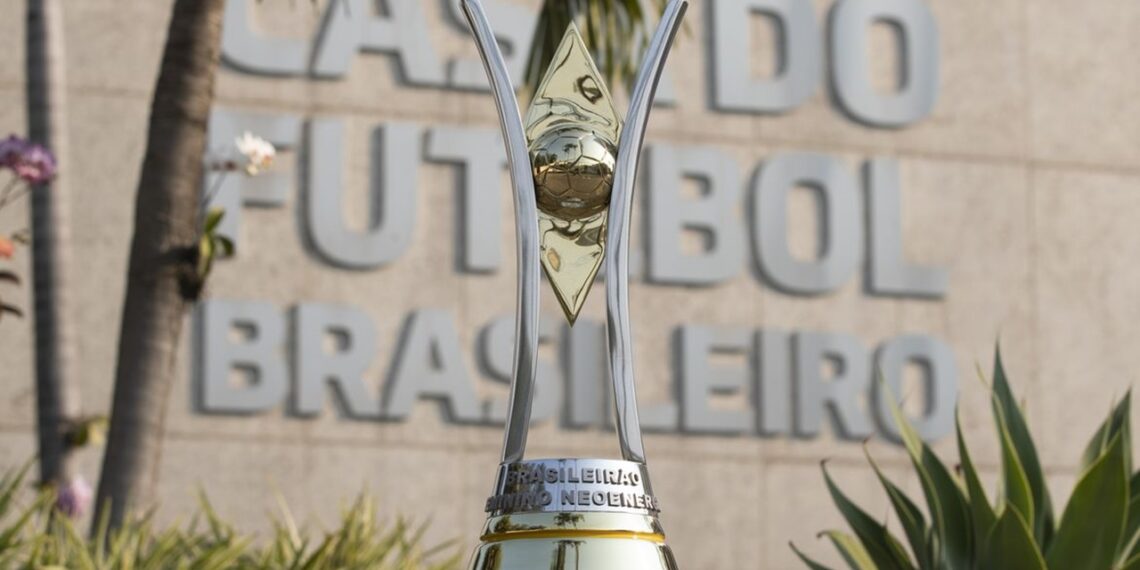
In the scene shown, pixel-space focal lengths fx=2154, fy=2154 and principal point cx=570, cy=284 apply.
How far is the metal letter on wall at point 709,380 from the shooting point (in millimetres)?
12977

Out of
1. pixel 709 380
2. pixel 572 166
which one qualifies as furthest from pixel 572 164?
pixel 709 380

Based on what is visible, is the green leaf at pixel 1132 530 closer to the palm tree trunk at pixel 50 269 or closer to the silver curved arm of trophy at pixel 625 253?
the palm tree trunk at pixel 50 269

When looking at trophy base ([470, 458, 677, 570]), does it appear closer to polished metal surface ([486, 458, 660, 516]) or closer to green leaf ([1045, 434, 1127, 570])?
polished metal surface ([486, 458, 660, 516])

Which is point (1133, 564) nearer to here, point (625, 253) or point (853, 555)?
point (853, 555)

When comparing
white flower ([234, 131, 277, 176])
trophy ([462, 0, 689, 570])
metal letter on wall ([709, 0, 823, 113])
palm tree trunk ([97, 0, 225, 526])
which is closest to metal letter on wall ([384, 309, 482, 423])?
metal letter on wall ([709, 0, 823, 113])

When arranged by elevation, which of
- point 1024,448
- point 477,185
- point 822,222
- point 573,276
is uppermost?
point 477,185

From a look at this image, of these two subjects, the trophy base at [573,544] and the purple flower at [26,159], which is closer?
the trophy base at [573,544]

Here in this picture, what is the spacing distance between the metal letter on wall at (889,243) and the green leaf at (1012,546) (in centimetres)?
724

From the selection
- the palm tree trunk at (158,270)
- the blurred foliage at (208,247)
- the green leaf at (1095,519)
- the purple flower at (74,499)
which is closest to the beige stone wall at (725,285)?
the purple flower at (74,499)

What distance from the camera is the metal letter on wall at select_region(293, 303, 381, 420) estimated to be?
40.6 feet

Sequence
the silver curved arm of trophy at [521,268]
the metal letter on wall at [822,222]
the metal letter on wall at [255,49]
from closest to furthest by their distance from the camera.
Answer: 1. the silver curved arm of trophy at [521,268]
2. the metal letter on wall at [255,49]
3. the metal letter on wall at [822,222]

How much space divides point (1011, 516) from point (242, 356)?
6821 millimetres

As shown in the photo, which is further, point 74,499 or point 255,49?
point 255,49

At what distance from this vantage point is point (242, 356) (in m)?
12.3
